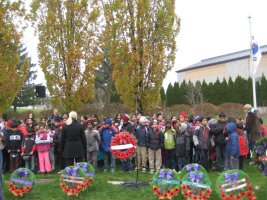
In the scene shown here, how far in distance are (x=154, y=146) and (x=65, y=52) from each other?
375 inches

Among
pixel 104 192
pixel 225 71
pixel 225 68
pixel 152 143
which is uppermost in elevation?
pixel 225 68

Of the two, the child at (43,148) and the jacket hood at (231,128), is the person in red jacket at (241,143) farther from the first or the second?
the child at (43,148)

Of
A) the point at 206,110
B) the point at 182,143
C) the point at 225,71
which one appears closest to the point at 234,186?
the point at 182,143

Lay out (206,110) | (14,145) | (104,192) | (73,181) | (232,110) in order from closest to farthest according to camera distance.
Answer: (73,181) → (104,192) → (14,145) → (206,110) → (232,110)

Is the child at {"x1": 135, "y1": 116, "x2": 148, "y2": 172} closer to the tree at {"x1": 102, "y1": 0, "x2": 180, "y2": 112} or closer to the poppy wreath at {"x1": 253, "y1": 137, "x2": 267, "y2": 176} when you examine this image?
the poppy wreath at {"x1": 253, "y1": 137, "x2": 267, "y2": 176}

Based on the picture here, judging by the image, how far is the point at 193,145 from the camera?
40.2 feet

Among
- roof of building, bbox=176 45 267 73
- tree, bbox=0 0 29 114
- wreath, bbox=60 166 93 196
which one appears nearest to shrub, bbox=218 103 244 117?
tree, bbox=0 0 29 114

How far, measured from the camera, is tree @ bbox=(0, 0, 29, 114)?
17284 millimetres

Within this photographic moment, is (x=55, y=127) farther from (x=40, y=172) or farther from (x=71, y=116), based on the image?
(x=71, y=116)

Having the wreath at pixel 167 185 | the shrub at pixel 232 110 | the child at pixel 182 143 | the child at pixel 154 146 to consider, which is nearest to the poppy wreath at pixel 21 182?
the wreath at pixel 167 185

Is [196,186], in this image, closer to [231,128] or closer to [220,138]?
[231,128]

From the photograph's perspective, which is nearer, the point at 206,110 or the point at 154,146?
the point at 154,146

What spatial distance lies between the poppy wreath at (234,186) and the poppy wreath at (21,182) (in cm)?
420

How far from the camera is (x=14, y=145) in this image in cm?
1241
